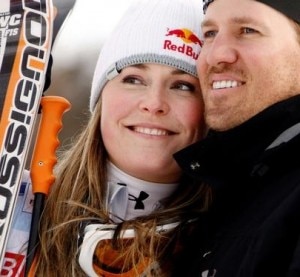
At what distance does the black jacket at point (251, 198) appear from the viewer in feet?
5.52

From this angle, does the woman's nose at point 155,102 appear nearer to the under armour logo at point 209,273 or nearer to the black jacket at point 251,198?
the black jacket at point 251,198

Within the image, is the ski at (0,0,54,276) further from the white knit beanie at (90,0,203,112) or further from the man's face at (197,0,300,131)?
the man's face at (197,0,300,131)

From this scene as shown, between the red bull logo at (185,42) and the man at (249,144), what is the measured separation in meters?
0.14

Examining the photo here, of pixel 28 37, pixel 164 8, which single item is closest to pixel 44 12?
pixel 28 37

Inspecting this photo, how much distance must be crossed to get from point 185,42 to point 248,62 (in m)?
0.47

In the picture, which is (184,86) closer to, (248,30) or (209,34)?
(209,34)

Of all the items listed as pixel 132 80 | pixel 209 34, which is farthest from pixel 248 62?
pixel 132 80

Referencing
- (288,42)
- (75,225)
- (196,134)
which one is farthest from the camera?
(196,134)

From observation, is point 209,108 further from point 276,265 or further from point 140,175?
point 276,265

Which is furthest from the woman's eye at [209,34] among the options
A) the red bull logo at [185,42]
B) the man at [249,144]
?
the red bull logo at [185,42]

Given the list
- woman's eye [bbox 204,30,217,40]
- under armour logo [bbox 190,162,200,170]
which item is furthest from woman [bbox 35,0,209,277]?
under armour logo [bbox 190,162,200,170]

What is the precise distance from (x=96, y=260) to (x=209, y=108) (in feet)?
2.31

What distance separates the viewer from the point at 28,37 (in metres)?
2.46

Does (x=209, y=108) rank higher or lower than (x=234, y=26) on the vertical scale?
lower
